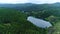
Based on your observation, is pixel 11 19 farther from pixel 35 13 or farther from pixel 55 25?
pixel 55 25

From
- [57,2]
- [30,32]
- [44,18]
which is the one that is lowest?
[30,32]

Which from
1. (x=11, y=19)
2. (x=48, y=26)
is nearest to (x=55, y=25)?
(x=48, y=26)

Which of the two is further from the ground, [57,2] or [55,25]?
[57,2]

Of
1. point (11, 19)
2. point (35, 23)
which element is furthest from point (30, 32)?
Result: point (11, 19)

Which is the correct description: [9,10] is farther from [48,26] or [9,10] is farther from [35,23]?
[48,26]

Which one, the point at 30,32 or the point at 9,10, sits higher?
the point at 9,10
